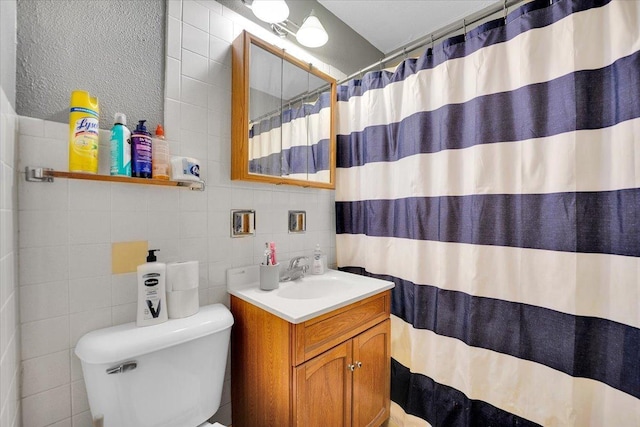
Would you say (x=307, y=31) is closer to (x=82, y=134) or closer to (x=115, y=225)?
(x=82, y=134)

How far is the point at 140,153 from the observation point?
893mm

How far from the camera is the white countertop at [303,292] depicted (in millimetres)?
958

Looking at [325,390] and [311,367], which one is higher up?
[311,367]

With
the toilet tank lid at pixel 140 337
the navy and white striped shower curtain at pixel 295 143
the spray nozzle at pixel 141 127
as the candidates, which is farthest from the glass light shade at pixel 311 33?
the toilet tank lid at pixel 140 337

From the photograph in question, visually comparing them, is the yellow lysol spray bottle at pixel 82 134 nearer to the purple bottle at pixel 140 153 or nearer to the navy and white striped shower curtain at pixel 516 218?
the purple bottle at pixel 140 153

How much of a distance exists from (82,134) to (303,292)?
1031mm

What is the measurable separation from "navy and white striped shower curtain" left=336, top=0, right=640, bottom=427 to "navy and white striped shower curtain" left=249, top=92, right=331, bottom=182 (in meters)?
0.28

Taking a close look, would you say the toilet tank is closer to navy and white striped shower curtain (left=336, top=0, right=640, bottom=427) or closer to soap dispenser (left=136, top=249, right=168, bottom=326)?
soap dispenser (left=136, top=249, right=168, bottom=326)

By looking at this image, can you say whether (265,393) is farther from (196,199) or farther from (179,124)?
(179,124)

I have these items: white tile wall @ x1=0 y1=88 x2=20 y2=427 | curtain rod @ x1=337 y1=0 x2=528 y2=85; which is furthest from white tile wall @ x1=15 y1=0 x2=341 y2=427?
curtain rod @ x1=337 y1=0 x2=528 y2=85

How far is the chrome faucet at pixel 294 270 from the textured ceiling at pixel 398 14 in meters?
1.49

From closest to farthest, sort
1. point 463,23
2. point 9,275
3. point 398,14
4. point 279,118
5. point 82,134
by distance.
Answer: point 9,275 → point 82,134 → point 463,23 → point 279,118 → point 398,14

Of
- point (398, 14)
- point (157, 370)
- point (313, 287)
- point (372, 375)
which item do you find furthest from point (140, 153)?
point (398, 14)

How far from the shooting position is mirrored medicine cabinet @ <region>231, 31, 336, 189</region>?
3.79ft
